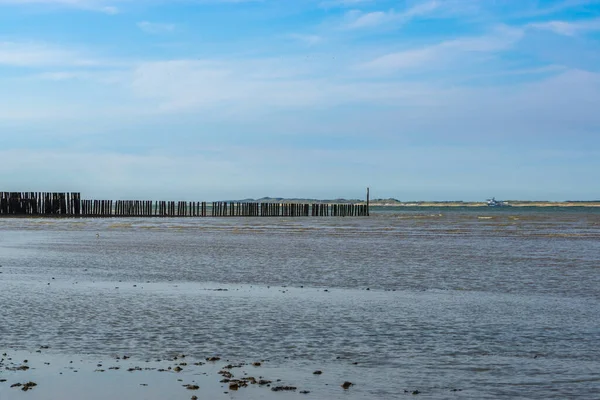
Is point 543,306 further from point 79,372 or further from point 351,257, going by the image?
point 351,257

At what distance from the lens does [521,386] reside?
951 cm

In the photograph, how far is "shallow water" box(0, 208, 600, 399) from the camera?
10.3m

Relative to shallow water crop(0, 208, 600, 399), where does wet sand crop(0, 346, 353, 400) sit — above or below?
below

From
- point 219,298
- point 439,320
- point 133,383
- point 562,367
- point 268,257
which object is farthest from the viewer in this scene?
point 268,257

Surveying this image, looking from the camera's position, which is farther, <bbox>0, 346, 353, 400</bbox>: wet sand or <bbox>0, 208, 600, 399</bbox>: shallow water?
<bbox>0, 208, 600, 399</bbox>: shallow water

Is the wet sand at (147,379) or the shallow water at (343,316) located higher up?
the shallow water at (343,316)

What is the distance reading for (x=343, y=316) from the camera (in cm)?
1485

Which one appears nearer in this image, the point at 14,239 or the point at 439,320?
the point at 439,320

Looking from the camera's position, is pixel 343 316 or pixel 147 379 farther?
pixel 343 316

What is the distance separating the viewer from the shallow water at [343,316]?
10.3m

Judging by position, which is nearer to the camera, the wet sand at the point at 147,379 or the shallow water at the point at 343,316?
the wet sand at the point at 147,379

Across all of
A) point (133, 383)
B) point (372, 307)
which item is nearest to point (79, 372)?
point (133, 383)

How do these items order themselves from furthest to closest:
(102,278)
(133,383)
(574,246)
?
(574,246) → (102,278) → (133,383)

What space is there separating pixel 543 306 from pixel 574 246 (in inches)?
916
